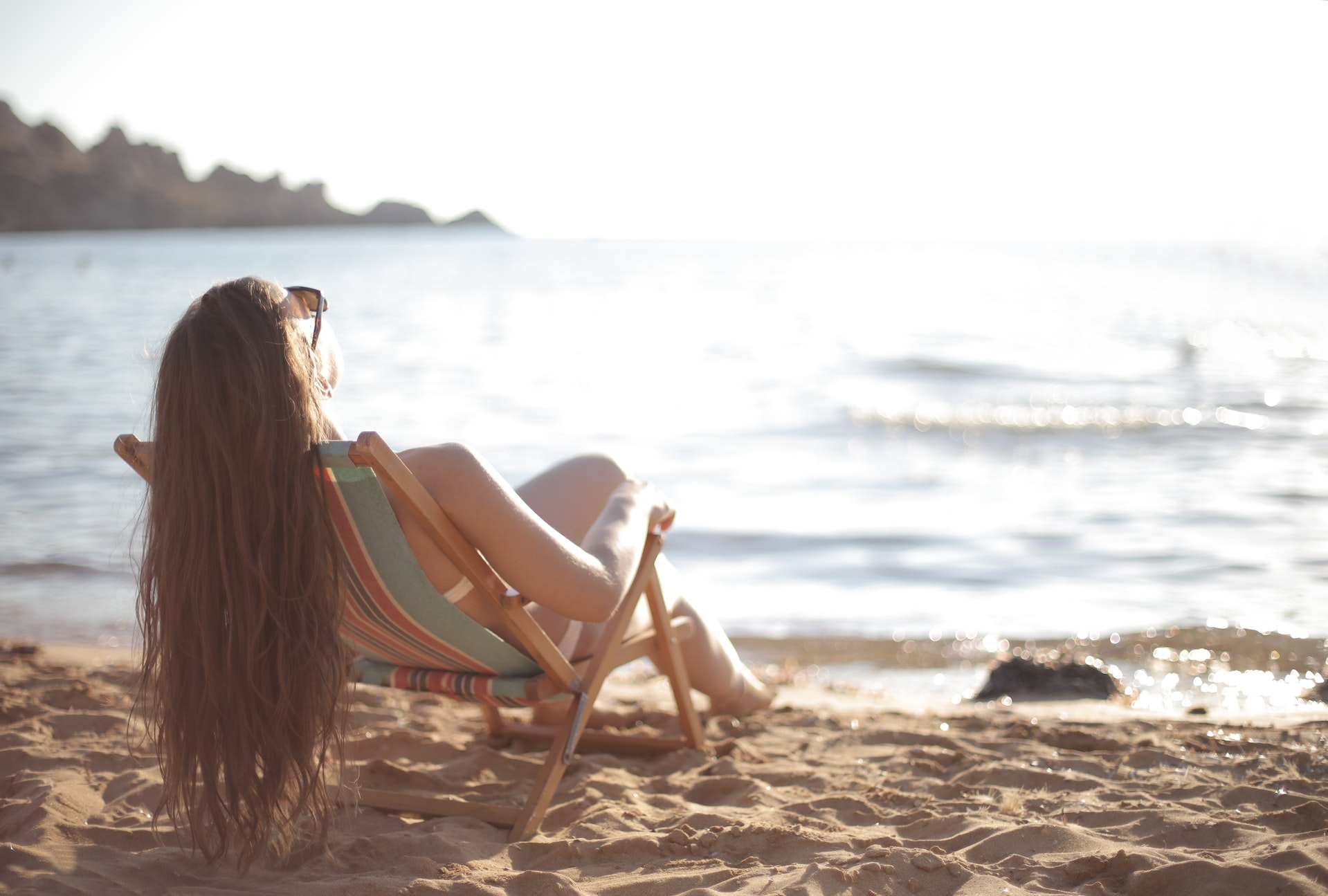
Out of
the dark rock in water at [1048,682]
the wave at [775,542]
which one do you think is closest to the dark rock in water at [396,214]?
the wave at [775,542]

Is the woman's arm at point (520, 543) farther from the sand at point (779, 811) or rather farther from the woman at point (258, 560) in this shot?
the sand at point (779, 811)

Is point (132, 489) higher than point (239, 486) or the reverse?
the reverse

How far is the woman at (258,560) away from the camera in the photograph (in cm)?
181

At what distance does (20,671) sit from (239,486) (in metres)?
2.47

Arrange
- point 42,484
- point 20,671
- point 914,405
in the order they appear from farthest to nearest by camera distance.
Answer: point 914,405 < point 42,484 < point 20,671

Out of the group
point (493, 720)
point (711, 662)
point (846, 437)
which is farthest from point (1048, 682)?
point (846, 437)

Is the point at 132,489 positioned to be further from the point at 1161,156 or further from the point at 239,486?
the point at 1161,156

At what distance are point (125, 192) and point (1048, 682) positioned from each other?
238ft

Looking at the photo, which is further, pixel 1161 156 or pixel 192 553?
pixel 1161 156

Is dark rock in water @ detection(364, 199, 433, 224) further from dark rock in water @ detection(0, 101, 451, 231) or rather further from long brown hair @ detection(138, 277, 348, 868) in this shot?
long brown hair @ detection(138, 277, 348, 868)

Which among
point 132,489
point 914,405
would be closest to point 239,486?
point 132,489

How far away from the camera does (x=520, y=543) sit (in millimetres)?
2109

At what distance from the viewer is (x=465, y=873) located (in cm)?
210

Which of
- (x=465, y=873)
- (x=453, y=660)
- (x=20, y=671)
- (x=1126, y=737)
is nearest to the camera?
(x=465, y=873)
